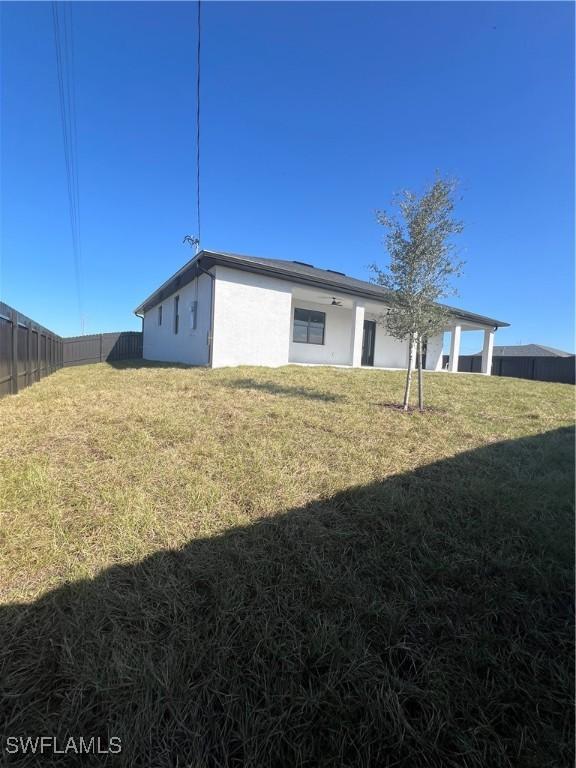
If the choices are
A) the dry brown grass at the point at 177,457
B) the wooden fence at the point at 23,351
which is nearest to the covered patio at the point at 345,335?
the dry brown grass at the point at 177,457

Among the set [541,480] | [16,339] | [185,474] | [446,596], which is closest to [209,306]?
[16,339]

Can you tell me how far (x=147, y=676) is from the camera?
4.88ft

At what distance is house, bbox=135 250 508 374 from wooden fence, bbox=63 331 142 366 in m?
4.95

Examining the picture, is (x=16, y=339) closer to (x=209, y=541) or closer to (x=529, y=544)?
(x=209, y=541)

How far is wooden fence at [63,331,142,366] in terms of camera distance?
20219 mm

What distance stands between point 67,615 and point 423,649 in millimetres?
1691

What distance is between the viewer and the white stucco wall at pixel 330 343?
1589 centimetres

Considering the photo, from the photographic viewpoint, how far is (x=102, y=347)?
22.8 meters

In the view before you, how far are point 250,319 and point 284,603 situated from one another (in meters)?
11.1

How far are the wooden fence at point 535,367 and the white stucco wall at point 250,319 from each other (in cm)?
1553

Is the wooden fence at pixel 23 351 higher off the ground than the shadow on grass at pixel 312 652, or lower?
higher

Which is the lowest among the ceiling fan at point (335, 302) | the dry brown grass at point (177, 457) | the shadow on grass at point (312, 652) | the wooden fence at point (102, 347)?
the shadow on grass at point (312, 652)

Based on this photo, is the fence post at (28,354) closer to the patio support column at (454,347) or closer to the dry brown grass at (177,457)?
the dry brown grass at (177,457)

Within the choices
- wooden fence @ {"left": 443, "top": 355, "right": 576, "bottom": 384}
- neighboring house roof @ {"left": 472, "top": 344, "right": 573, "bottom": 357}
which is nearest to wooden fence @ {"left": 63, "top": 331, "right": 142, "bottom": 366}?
wooden fence @ {"left": 443, "top": 355, "right": 576, "bottom": 384}
